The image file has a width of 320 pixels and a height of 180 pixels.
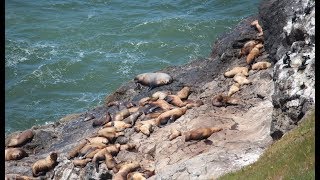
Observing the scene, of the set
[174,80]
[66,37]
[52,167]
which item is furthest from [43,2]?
[52,167]

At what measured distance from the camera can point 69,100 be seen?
1577 inches

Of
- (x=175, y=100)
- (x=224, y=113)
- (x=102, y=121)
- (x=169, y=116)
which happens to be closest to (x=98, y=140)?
(x=102, y=121)

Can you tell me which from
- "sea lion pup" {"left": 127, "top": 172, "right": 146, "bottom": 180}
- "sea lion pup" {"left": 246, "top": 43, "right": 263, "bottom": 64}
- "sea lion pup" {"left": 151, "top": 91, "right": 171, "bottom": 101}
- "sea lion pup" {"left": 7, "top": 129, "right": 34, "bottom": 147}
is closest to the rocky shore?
"sea lion pup" {"left": 246, "top": 43, "right": 263, "bottom": 64}

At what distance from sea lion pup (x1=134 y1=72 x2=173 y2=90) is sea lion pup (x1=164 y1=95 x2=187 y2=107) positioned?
8.85ft

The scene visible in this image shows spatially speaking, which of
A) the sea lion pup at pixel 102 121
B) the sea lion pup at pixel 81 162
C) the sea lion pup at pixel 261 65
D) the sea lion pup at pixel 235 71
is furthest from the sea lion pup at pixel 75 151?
the sea lion pup at pixel 261 65

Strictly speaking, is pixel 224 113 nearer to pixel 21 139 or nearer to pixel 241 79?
pixel 241 79

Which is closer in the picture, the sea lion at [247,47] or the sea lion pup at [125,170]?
the sea lion pup at [125,170]

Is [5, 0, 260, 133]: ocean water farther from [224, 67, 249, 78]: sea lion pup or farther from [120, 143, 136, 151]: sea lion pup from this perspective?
[120, 143, 136, 151]: sea lion pup

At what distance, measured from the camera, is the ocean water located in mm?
40562

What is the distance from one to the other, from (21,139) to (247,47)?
49.0ft

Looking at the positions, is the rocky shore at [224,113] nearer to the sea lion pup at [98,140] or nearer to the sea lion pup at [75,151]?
the sea lion pup at [75,151]

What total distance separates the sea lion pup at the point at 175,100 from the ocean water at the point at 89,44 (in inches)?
373

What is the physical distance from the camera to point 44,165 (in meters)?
26.9

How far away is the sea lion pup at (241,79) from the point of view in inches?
1172
